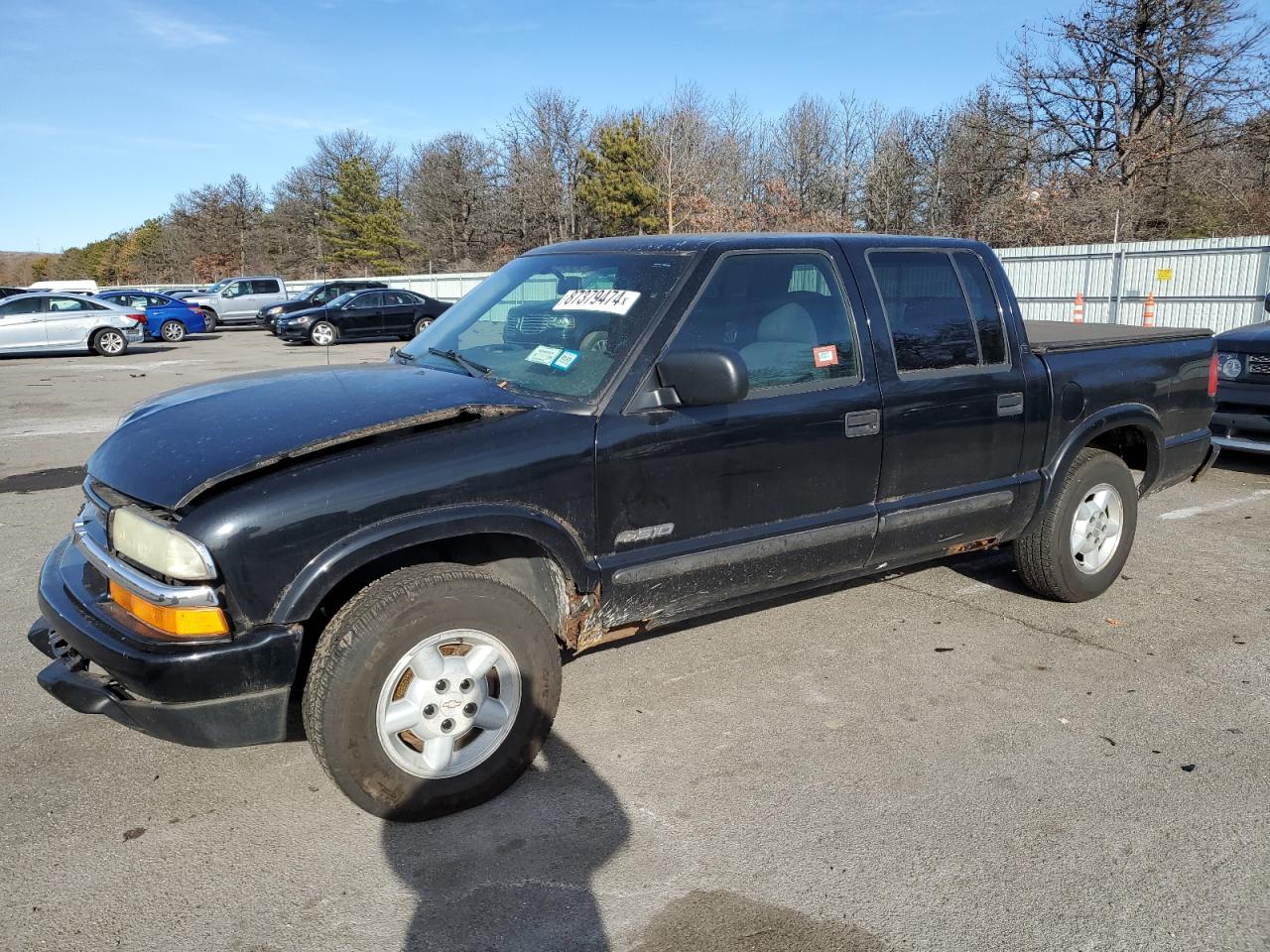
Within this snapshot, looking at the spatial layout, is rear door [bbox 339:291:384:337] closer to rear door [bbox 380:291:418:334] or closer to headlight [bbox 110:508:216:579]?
rear door [bbox 380:291:418:334]

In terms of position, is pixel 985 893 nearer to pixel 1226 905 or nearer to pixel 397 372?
pixel 1226 905

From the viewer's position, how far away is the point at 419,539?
9.52ft

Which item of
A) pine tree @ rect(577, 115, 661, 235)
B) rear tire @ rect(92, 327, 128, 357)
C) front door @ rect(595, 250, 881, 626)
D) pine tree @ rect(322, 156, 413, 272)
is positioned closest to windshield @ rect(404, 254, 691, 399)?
front door @ rect(595, 250, 881, 626)

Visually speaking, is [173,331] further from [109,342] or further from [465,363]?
[465,363]

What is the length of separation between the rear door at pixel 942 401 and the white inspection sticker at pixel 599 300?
1099 mm

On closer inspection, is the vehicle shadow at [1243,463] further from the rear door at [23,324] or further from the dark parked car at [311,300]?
the rear door at [23,324]

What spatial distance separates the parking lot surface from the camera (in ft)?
8.45

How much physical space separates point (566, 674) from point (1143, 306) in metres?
18.7

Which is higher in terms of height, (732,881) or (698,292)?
(698,292)

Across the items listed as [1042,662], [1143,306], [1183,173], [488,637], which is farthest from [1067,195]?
[488,637]

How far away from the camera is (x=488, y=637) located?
3031 mm

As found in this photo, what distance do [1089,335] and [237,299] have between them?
31.4 m

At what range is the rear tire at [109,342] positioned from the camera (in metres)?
22.3

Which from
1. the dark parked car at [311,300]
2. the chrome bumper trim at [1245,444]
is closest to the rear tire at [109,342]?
the dark parked car at [311,300]
